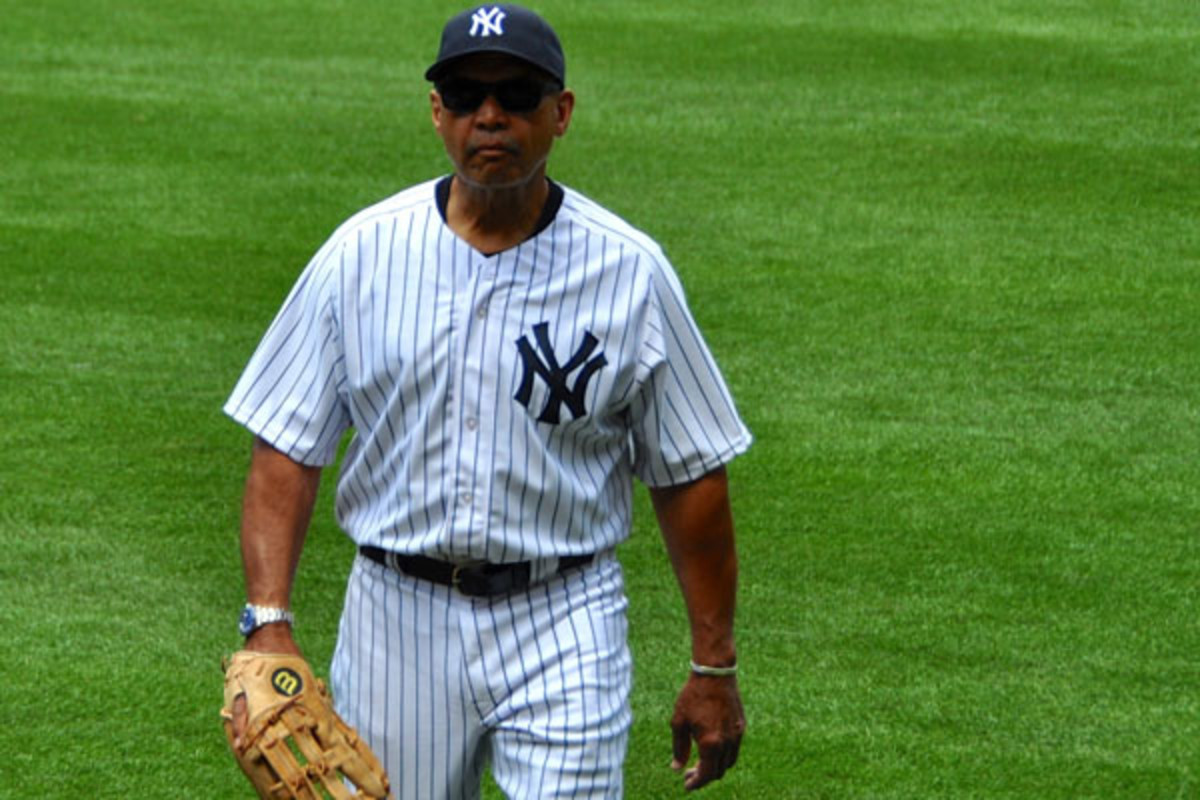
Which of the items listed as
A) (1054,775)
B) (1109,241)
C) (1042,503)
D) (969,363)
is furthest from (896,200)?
(1054,775)

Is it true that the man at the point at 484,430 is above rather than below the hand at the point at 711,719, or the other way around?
above

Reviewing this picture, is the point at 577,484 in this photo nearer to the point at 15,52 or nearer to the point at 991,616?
the point at 991,616

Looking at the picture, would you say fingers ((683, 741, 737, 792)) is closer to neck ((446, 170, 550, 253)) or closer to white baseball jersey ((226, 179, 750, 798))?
white baseball jersey ((226, 179, 750, 798))

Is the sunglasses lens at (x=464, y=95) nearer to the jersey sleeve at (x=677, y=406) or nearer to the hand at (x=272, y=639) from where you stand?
the jersey sleeve at (x=677, y=406)

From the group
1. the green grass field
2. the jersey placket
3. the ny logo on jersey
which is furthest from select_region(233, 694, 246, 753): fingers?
the green grass field

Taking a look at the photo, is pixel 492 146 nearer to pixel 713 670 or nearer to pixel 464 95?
pixel 464 95

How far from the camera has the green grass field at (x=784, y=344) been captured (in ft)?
19.7

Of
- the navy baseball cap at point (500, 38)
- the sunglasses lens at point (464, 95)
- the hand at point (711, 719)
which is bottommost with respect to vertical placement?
the hand at point (711, 719)

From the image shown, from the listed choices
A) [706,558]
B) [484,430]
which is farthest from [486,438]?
[706,558]

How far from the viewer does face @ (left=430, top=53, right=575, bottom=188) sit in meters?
3.67

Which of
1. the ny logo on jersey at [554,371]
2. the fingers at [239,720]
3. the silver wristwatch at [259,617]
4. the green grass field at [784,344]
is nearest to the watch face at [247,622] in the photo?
the silver wristwatch at [259,617]

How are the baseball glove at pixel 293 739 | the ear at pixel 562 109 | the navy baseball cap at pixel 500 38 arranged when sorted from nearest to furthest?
the baseball glove at pixel 293 739, the navy baseball cap at pixel 500 38, the ear at pixel 562 109

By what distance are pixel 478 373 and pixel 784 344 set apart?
5.46 m

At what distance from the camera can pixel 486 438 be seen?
3.71 meters
